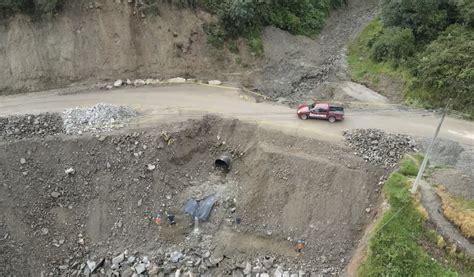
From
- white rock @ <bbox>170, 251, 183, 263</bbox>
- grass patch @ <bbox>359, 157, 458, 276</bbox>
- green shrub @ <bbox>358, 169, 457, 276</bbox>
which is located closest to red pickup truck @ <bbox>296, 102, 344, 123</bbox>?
grass patch @ <bbox>359, 157, 458, 276</bbox>

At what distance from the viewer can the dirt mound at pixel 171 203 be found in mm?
28312

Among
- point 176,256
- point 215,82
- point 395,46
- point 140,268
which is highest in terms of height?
point 395,46

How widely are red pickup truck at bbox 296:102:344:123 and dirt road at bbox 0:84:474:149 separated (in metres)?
0.42

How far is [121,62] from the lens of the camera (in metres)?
36.1

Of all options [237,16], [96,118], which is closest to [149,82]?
[96,118]

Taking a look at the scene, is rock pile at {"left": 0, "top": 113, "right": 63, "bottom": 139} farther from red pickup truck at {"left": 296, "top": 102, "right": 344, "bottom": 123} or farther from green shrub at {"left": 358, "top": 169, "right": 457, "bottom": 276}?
green shrub at {"left": 358, "top": 169, "right": 457, "bottom": 276}

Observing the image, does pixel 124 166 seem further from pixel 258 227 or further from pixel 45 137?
pixel 258 227

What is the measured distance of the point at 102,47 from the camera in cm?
3588

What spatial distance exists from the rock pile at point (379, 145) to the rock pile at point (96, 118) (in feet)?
48.9

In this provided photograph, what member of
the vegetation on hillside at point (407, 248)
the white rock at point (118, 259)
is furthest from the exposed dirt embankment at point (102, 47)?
the vegetation on hillside at point (407, 248)

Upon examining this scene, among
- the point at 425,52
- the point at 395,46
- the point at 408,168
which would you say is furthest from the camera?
the point at 395,46

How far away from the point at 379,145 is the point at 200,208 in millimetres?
12038

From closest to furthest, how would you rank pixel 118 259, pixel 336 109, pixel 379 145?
1. pixel 118 259
2. pixel 379 145
3. pixel 336 109

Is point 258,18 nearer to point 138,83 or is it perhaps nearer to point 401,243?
point 138,83
